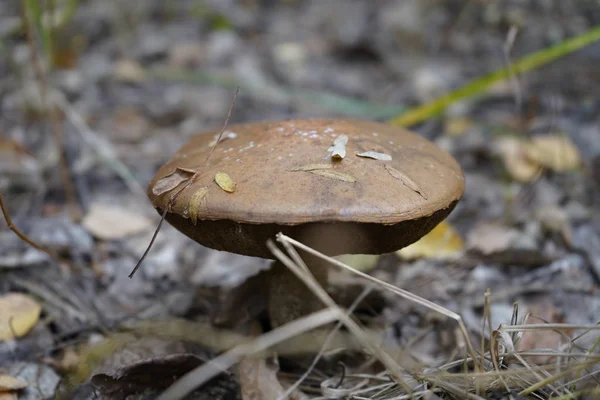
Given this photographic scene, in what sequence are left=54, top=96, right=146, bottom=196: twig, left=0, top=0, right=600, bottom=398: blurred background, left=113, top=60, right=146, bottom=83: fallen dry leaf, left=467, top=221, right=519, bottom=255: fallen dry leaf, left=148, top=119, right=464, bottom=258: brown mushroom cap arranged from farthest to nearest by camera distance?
left=113, top=60, right=146, bottom=83: fallen dry leaf < left=54, top=96, right=146, bottom=196: twig < left=467, top=221, right=519, bottom=255: fallen dry leaf < left=0, top=0, right=600, bottom=398: blurred background < left=148, top=119, right=464, bottom=258: brown mushroom cap

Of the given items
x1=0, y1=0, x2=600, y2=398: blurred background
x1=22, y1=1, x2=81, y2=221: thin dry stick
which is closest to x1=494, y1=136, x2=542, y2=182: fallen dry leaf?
x1=0, y1=0, x2=600, y2=398: blurred background

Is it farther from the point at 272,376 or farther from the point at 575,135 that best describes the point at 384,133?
the point at 575,135

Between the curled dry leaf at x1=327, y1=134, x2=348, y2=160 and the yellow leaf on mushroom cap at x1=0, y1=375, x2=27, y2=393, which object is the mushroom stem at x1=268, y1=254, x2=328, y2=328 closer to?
the curled dry leaf at x1=327, y1=134, x2=348, y2=160

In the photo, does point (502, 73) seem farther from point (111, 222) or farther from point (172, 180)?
point (111, 222)

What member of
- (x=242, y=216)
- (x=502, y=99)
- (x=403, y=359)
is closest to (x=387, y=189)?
(x=242, y=216)

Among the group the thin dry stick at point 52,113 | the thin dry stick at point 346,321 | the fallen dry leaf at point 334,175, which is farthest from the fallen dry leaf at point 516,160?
the thin dry stick at point 52,113

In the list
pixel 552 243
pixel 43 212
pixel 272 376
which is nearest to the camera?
pixel 272 376
